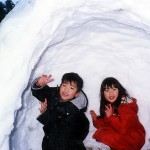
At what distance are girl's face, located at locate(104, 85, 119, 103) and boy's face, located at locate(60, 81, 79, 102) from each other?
38 centimetres

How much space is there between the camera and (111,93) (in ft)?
10.3

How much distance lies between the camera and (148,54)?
312 centimetres

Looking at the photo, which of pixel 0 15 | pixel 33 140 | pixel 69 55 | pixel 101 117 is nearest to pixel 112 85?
pixel 101 117

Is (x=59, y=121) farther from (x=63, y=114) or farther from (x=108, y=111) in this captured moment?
(x=108, y=111)

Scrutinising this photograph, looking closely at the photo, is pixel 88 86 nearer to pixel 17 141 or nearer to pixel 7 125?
pixel 17 141

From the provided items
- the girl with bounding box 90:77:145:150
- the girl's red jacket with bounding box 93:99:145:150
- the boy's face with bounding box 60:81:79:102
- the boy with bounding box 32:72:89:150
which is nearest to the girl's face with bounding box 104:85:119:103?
the girl with bounding box 90:77:145:150

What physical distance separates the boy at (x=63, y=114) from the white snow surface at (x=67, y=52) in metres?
0.24

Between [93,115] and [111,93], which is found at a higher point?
[111,93]

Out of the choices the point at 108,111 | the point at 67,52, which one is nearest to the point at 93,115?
the point at 108,111

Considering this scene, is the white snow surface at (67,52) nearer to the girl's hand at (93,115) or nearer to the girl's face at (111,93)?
the girl's hand at (93,115)

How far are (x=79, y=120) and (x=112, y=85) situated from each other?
1.93 ft

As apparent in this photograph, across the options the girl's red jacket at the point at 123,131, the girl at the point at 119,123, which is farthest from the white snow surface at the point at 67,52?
the girl's red jacket at the point at 123,131

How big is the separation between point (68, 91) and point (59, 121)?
37 centimetres

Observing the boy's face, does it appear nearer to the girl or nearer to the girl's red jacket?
the girl
